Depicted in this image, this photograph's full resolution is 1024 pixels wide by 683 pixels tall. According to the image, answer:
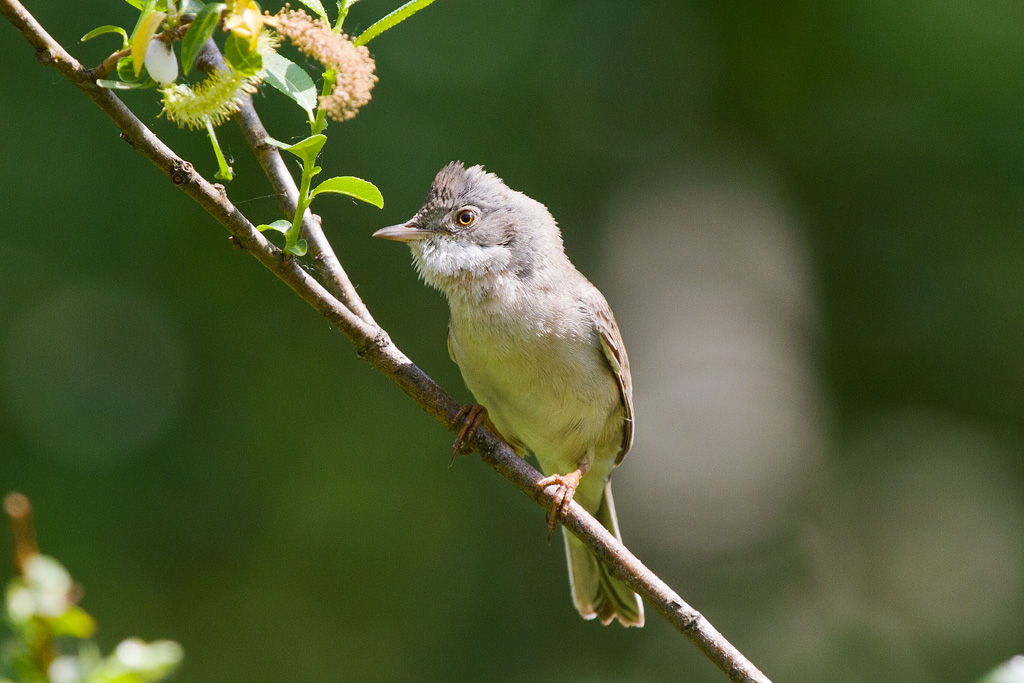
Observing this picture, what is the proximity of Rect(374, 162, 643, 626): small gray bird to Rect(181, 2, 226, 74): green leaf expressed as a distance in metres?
1.99

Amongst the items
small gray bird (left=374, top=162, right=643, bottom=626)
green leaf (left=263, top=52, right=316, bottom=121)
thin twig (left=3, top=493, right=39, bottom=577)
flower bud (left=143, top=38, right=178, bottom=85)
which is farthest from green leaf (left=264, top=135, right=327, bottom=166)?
small gray bird (left=374, top=162, right=643, bottom=626)

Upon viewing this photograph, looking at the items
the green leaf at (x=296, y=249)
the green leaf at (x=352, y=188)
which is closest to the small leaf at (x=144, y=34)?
the green leaf at (x=352, y=188)

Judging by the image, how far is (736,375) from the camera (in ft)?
25.2

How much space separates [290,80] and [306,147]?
0.15 m

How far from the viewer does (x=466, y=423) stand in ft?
10.7

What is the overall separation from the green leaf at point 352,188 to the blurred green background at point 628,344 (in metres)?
4.53

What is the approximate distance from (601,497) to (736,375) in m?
3.43

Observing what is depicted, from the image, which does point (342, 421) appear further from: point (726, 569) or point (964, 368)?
point (964, 368)

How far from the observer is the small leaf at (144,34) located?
1.68 m

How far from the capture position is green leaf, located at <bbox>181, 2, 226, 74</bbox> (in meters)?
1.63

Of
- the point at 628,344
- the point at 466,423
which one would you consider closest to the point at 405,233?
the point at 466,423

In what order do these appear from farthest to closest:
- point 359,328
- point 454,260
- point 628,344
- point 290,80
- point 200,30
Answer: point 628,344, point 454,260, point 359,328, point 290,80, point 200,30

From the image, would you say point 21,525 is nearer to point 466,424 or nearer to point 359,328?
point 359,328

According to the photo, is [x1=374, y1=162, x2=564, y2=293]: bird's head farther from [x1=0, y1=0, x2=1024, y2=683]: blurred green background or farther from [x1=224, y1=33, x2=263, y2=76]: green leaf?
[x1=0, y1=0, x2=1024, y2=683]: blurred green background
